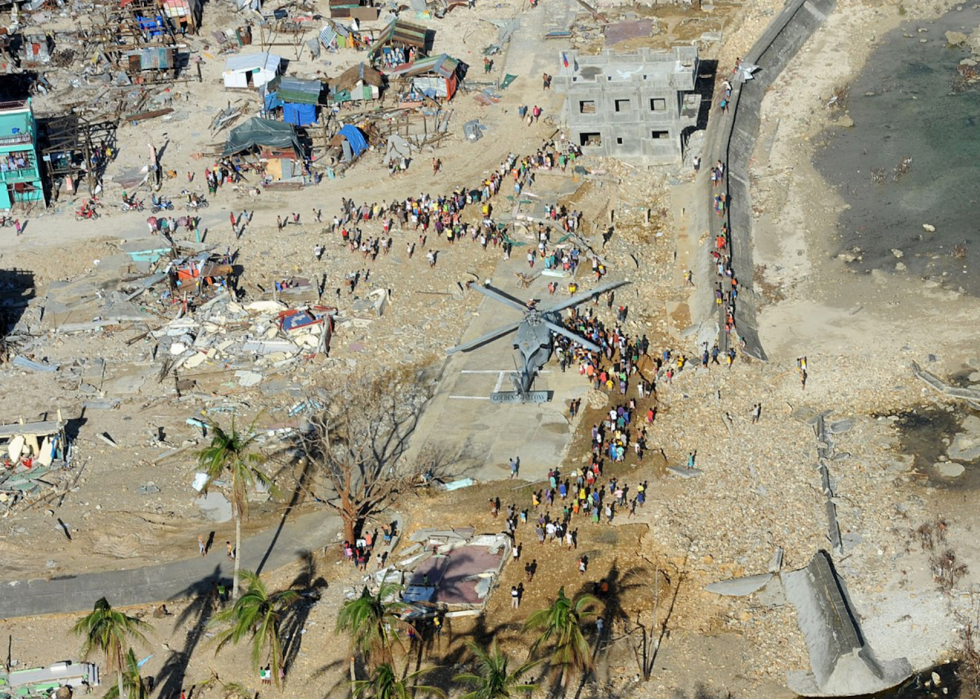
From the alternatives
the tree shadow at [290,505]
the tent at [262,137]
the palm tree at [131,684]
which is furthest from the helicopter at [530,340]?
the palm tree at [131,684]

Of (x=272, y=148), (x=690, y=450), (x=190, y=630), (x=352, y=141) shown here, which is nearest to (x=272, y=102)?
(x=272, y=148)

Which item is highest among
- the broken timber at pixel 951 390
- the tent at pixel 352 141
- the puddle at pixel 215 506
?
the tent at pixel 352 141

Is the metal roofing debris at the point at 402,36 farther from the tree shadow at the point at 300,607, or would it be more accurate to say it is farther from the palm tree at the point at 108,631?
the palm tree at the point at 108,631

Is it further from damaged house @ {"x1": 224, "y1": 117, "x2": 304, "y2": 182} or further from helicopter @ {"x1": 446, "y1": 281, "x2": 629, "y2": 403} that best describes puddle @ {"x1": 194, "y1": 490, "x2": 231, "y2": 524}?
damaged house @ {"x1": 224, "y1": 117, "x2": 304, "y2": 182}

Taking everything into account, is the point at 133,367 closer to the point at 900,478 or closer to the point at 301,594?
the point at 301,594

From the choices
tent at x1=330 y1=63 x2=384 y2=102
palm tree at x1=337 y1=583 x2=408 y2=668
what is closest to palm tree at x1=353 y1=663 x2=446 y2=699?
palm tree at x1=337 y1=583 x2=408 y2=668

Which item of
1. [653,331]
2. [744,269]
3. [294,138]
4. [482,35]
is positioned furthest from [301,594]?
[482,35]

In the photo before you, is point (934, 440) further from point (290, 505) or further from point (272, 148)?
point (272, 148)
